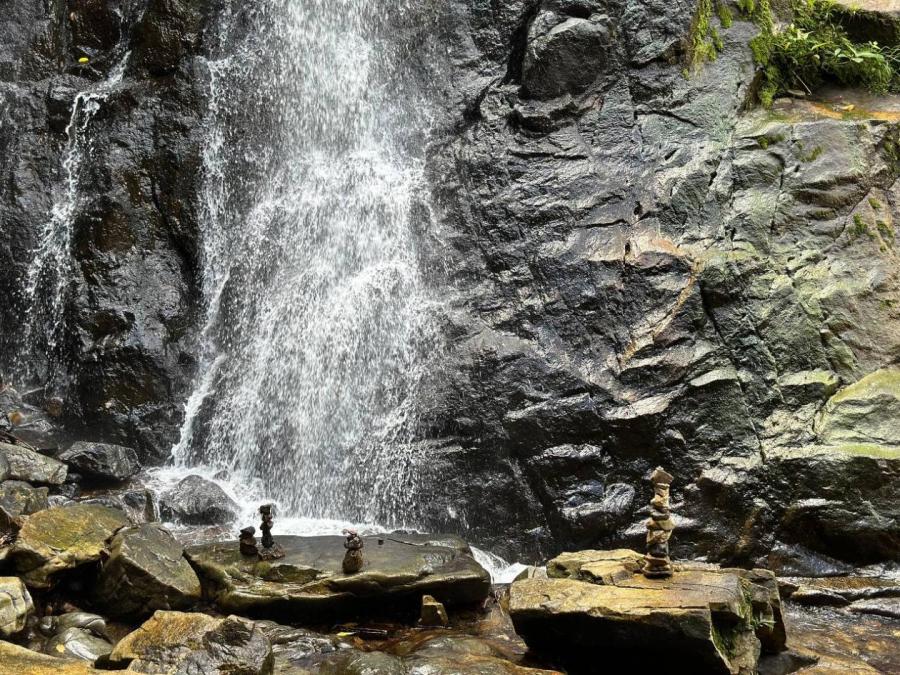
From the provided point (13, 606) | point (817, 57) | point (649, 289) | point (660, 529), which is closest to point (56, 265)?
point (13, 606)

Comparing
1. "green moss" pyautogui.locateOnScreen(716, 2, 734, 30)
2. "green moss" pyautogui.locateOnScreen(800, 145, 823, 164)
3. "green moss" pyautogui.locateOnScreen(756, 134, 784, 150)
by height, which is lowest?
"green moss" pyautogui.locateOnScreen(800, 145, 823, 164)

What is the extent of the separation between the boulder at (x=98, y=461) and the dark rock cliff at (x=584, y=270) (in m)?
0.82

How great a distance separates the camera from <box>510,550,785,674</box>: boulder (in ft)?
19.0

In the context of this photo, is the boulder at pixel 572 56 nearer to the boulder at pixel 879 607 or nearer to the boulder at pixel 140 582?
the boulder at pixel 879 607

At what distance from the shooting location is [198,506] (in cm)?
946

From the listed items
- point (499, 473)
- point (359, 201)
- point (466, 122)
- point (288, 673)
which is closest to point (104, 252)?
point (359, 201)

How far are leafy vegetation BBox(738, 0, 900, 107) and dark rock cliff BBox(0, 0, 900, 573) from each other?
0.39m

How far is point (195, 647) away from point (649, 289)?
655 centimetres

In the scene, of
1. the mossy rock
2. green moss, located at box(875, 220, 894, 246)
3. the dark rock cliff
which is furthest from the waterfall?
green moss, located at box(875, 220, 894, 246)

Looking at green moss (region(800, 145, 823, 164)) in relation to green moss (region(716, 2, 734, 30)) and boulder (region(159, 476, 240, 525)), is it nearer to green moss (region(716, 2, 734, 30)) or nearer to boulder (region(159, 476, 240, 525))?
green moss (region(716, 2, 734, 30))

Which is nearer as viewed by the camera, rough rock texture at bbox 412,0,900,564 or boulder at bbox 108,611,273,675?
boulder at bbox 108,611,273,675

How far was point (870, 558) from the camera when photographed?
27.0 feet

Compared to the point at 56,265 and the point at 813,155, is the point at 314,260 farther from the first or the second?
the point at 813,155

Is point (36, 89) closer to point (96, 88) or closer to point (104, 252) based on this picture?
point (96, 88)
